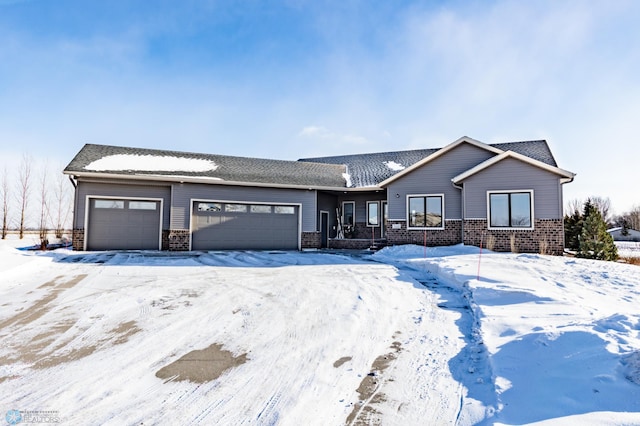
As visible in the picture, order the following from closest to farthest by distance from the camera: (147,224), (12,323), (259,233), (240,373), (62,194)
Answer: (240,373) → (12,323) → (147,224) → (259,233) → (62,194)

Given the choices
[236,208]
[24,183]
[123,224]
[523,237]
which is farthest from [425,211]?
[24,183]

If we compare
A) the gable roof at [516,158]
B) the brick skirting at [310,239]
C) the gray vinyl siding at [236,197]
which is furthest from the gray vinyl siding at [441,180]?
the gray vinyl siding at [236,197]

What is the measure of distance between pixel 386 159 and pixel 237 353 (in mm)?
19833

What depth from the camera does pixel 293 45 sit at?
1226cm

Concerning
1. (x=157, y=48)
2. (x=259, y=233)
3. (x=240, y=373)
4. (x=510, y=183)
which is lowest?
(x=240, y=373)

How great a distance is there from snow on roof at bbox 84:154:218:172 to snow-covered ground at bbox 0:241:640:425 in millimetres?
9185

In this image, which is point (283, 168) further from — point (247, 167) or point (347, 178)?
point (347, 178)

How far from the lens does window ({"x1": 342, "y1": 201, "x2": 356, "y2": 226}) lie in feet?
63.2

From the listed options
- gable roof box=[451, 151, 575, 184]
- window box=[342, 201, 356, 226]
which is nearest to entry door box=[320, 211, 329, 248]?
window box=[342, 201, 356, 226]

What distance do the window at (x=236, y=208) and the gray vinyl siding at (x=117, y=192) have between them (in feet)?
8.47

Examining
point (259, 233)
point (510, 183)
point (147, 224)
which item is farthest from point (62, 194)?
point (510, 183)

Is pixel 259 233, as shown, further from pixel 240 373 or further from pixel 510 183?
pixel 240 373

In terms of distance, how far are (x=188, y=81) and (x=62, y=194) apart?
734 inches

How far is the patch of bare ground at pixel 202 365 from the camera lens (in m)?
3.21
